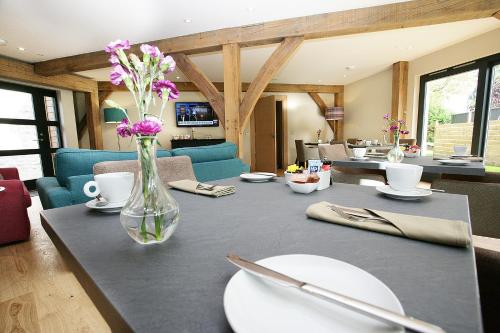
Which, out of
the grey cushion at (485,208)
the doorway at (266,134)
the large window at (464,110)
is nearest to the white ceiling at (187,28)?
the large window at (464,110)

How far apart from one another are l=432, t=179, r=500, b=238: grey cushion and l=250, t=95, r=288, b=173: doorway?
5159mm

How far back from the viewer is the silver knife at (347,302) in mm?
244

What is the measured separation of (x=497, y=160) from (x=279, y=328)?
17.0ft

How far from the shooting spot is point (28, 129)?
510 cm

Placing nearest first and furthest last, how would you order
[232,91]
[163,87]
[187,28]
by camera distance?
[163,87] < [187,28] < [232,91]

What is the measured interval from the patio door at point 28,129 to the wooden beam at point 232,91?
443cm

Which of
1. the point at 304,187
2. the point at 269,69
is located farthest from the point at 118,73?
the point at 269,69

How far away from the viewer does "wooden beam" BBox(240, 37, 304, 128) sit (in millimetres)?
3324

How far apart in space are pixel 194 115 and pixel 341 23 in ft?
15.9

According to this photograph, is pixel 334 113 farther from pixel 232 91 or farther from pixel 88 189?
pixel 88 189

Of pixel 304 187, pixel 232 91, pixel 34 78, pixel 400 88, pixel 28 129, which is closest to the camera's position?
pixel 304 187

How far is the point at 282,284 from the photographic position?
0.34 m

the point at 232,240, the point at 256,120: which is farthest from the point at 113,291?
the point at 256,120

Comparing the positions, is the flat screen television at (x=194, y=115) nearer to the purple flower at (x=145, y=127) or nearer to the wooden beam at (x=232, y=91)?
the wooden beam at (x=232, y=91)
